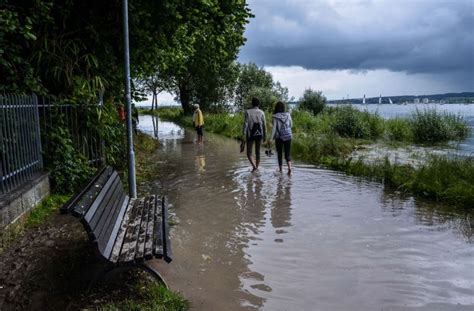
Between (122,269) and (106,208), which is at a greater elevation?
(106,208)

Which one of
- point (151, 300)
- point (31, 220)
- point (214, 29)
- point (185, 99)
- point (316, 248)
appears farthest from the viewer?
point (185, 99)

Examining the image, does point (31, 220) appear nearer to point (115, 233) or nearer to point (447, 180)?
point (115, 233)

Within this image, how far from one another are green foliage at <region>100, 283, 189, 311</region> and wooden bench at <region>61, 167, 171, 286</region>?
A: 0.45ft

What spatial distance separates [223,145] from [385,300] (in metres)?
15.5

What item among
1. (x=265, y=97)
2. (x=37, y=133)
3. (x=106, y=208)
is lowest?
(x=106, y=208)

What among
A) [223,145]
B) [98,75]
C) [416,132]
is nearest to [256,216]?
[98,75]

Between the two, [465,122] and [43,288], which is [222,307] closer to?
[43,288]

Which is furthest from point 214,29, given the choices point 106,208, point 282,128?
point 106,208

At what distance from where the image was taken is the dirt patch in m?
3.90

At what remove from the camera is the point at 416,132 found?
61.5 feet

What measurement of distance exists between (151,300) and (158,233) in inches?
30.8

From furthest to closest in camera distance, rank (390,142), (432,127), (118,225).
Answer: (432,127), (390,142), (118,225)

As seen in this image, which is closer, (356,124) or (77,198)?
(77,198)

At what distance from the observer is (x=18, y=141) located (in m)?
6.57
